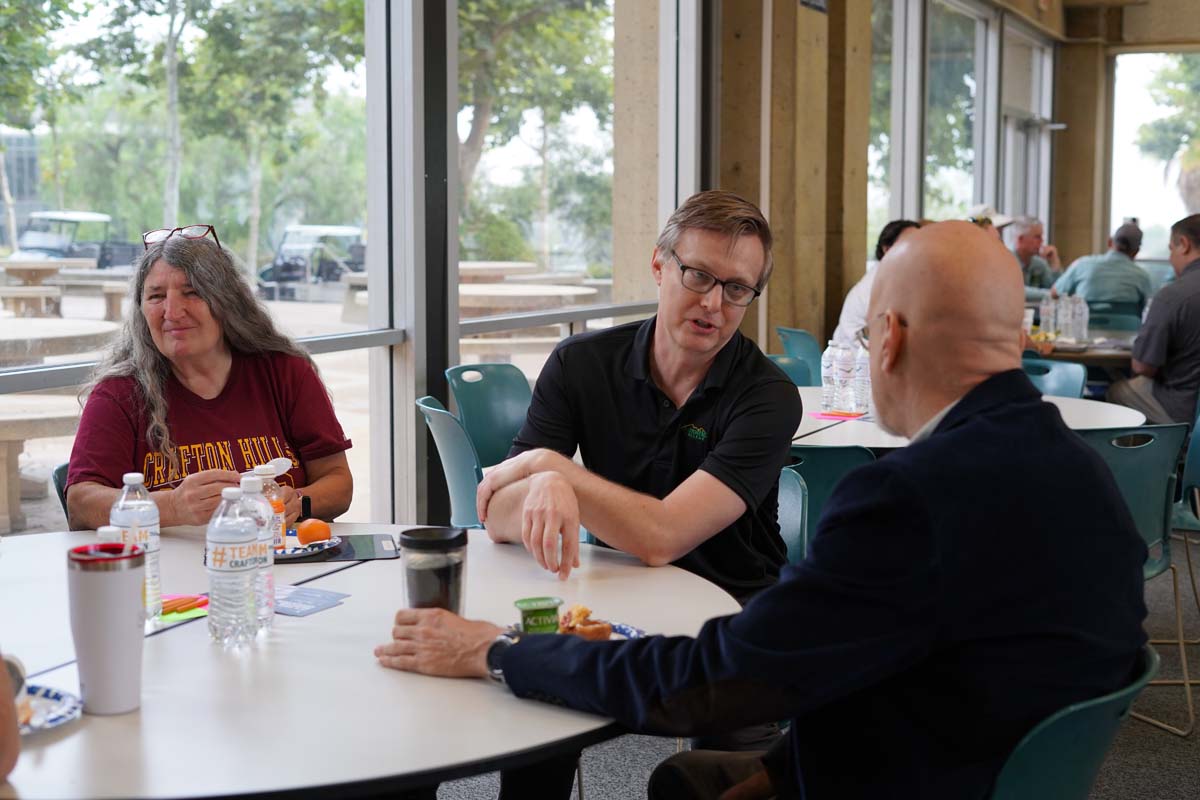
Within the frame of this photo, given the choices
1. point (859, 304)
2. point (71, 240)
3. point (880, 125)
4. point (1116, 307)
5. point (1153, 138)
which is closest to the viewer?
point (71, 240)

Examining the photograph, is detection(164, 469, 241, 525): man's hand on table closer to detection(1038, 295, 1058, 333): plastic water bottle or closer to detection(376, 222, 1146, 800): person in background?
detection(376, 222, 1146, 800): person in background

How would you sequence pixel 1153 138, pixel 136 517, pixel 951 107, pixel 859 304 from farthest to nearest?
pixel 1153 138
pixel 951 107
pixel 859 304
pixel 136 517

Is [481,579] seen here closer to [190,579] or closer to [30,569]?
[190,579]

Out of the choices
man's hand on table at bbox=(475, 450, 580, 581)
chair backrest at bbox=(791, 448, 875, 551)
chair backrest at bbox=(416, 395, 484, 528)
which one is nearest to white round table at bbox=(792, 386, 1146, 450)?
chair backrest at bbox=(791, 448, 875, 551)

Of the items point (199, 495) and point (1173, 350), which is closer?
point (199, 495)

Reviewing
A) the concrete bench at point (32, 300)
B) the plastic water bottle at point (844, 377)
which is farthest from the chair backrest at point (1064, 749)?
the concrete bench at point (32, 300)

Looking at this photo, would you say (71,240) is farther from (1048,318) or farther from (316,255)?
(1048,318)

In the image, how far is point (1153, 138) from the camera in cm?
1453

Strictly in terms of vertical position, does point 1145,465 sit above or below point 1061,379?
below

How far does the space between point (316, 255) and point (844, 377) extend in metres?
1.99

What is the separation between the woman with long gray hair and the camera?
2.41 meters

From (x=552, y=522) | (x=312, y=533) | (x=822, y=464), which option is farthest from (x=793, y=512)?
(x=312, y=533)

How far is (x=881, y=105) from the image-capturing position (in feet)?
30.6

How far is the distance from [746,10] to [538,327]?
249 cm
